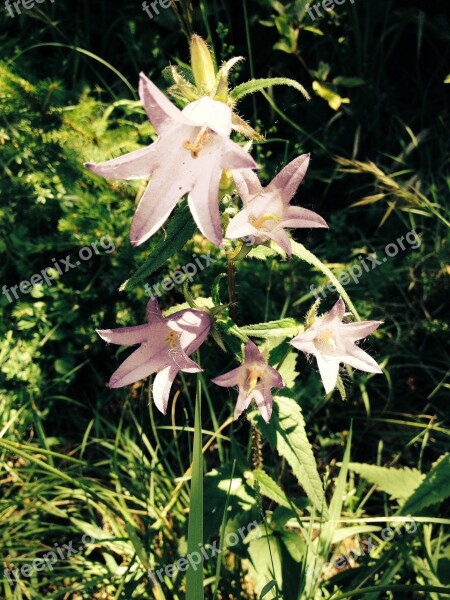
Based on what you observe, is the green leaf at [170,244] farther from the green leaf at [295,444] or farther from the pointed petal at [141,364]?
the green leaf at [295,444]

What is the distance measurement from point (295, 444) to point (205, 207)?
1.05m

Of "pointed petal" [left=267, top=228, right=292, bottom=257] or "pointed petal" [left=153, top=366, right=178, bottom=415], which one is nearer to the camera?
"pointed petal" [left=267, top=228, right=292, bottom=257]

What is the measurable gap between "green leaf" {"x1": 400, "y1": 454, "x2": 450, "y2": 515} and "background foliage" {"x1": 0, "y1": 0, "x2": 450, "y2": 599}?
1 centimetres

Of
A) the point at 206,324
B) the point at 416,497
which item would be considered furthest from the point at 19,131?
the point at 416,497

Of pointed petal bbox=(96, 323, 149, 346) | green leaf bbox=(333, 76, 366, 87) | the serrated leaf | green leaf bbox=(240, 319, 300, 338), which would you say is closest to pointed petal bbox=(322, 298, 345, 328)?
green leaf bbox=(240, 319, 300, 338)

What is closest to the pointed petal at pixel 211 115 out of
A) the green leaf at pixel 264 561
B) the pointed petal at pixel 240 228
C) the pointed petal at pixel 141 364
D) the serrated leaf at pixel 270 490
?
the pointed petal at pixel 240 228

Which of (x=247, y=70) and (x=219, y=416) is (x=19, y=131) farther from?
(x=219, y=416)

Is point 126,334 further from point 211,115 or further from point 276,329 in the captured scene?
point 211,115

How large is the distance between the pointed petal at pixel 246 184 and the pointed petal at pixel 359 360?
654mm

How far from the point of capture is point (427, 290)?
316cm

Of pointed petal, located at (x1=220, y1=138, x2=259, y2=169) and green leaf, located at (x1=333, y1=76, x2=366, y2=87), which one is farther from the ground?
pointed petal, located at (x1=220, y1=138, x2=259, y2=169)

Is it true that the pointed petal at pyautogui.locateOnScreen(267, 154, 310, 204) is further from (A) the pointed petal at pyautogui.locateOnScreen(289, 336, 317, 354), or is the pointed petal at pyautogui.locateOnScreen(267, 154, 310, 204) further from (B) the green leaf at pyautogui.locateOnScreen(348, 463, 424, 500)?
(B) the green leaf at pyautogui.locateOnScreen(348, 463, 424, 500)

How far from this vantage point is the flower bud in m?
1.55

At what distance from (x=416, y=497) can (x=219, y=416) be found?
1071 millimetres
